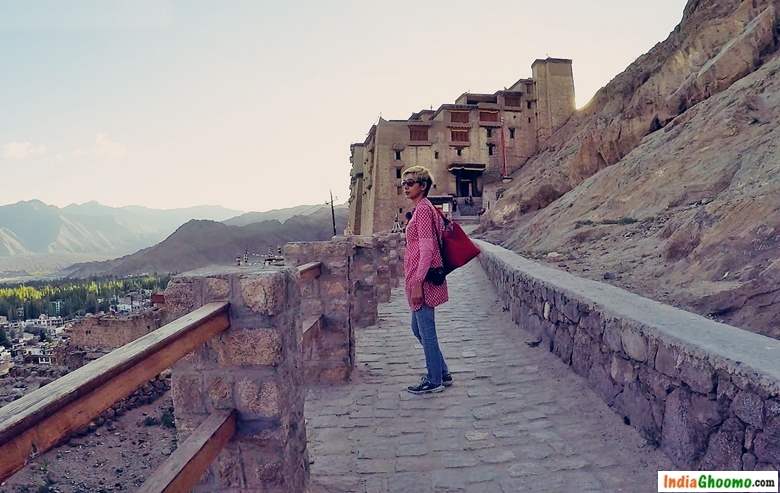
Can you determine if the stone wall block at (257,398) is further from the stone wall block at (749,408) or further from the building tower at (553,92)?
the building tower at (553,92)

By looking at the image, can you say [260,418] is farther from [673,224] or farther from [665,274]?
[673,224]

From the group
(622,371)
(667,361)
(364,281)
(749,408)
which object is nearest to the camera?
(749,408)

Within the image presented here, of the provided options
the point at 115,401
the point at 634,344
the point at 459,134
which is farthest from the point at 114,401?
the point at 459,134

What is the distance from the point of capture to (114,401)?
1.60m

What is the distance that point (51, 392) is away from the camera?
1404 mm

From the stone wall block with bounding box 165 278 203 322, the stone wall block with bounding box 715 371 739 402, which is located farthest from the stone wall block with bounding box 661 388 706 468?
the stone wall block with bounding box 165 278 203 322

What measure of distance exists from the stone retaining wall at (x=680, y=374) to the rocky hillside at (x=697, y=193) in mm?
1132

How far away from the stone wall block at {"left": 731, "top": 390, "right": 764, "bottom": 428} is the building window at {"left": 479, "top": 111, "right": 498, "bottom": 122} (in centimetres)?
4499

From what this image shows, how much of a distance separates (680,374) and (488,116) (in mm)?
44952

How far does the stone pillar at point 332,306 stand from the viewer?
5.21m

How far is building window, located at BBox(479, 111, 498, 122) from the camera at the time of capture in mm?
45156

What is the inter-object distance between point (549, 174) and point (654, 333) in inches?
Result: 949

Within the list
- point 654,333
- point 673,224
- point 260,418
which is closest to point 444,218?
point 654,333

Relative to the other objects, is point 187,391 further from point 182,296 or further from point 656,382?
point 656,382
